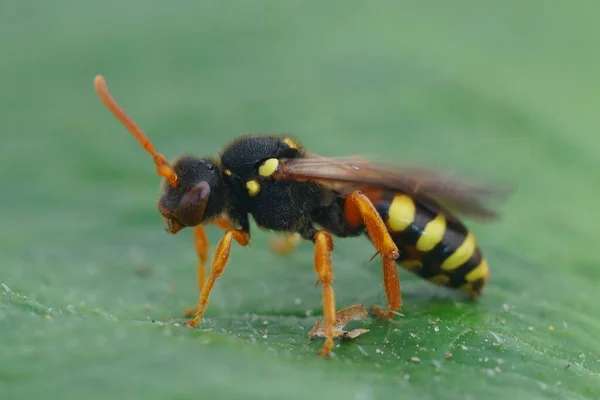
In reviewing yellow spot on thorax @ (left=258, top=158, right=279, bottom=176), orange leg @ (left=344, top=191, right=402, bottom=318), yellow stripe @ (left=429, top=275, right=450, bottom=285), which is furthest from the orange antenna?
yellow stripe @ (left=429, top=275, right=450, bottom=285)

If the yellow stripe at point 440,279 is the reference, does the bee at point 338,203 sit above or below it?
above

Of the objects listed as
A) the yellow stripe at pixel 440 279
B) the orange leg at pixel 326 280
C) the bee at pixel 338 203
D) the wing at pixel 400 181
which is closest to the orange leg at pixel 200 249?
the bee at pixel 338 203

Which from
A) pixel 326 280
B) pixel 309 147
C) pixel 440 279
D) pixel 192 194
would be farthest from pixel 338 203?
pixel 309 147

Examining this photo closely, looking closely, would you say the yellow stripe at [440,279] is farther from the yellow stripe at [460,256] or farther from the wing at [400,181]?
the wing at [400,181]

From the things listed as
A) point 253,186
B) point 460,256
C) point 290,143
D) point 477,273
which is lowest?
point 477,273

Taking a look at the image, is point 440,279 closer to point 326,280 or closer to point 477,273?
point 477,273

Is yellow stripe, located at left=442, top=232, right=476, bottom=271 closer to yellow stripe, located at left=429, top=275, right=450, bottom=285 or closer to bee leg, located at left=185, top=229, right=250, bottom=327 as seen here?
yellow stripe, located at left=429, top=275, right=450, bottom=285

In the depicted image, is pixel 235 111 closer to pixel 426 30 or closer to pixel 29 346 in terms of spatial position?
pixel 426 30
